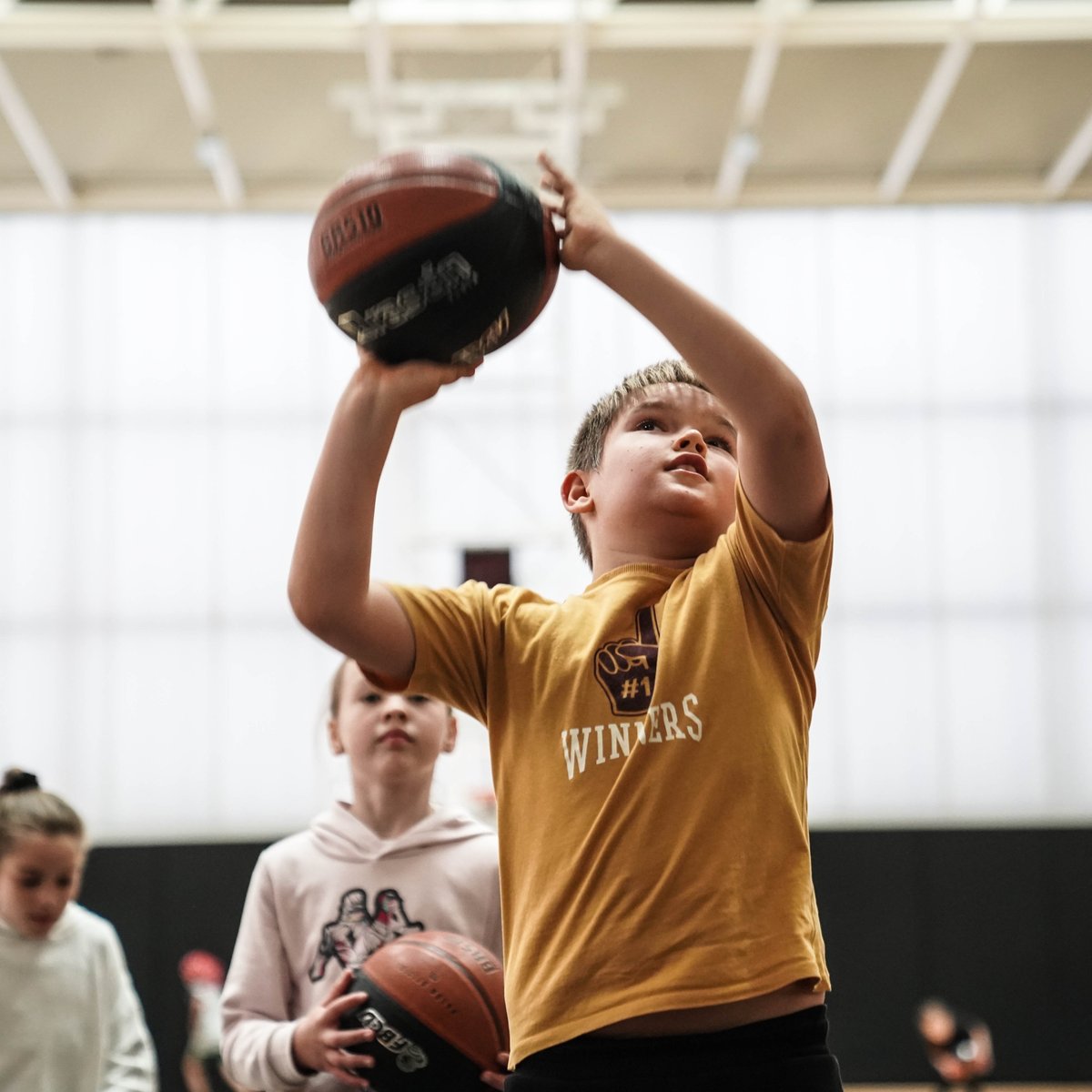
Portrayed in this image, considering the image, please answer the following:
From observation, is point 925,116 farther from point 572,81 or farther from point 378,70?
point 378,70

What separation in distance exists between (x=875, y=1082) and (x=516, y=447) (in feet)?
15.7

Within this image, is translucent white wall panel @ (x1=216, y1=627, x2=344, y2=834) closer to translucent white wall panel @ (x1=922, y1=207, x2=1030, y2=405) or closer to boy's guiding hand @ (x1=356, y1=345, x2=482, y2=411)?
translucent white wall panel @ (x1=922, y1=207, x2=1030, y2=405)

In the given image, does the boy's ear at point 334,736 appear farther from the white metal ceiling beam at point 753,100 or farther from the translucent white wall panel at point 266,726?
the translucent white wall panel at point 266,726

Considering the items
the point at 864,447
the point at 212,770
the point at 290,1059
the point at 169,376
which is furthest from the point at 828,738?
the point at 290,1059

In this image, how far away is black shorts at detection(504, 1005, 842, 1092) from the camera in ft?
4.00

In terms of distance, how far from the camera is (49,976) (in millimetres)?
3094

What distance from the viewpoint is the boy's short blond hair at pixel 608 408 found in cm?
161

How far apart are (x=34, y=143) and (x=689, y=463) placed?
826 cm

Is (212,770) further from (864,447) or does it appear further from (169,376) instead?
(864,447)

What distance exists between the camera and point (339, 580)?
136cm

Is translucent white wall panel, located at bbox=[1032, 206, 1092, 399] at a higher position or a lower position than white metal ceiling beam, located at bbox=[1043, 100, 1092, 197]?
lower

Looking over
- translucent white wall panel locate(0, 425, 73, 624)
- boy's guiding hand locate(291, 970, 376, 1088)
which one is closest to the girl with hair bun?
boy's guiding hand locate(291, 970, 376, 1088)

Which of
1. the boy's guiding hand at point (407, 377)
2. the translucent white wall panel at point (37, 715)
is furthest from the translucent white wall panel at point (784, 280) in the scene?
the boy's guiding hand at point (407, 377)

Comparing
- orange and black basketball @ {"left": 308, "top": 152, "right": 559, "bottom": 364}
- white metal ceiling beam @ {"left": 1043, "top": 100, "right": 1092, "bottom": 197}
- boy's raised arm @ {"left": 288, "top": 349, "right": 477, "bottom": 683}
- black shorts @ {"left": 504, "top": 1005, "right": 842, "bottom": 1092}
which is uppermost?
white metal ceiling beam @ {"left": 1043, "top": 100, "right": 1092, "bottom": 197}
